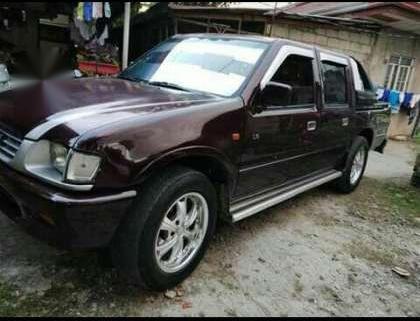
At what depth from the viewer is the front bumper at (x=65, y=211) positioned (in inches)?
84.9

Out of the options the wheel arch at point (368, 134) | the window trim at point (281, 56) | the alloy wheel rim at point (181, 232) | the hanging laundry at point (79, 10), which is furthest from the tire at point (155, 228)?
the hanging laundry at point (79, 10)

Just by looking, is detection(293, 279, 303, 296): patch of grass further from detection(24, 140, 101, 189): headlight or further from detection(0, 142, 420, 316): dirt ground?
detection(24, 140, 101, 189): headlight

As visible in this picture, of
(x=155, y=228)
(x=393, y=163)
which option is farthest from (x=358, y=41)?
(x=155, y=228)

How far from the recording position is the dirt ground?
2.65 meters

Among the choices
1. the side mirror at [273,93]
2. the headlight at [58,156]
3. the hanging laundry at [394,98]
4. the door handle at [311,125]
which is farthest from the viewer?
the hanging laundry at [394,98]

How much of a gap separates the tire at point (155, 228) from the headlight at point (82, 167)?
35 cm

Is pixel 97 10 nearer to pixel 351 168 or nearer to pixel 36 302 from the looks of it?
pixel 351 168

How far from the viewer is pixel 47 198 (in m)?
2.16

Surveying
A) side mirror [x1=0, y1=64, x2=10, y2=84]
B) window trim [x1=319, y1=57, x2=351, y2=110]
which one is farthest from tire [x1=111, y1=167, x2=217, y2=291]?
side mirror [x1=0, y1=64, x2=10, y2=84]

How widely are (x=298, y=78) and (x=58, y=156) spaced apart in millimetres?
2465

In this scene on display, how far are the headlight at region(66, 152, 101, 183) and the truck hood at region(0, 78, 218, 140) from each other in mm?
149

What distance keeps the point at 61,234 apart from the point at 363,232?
335 cm

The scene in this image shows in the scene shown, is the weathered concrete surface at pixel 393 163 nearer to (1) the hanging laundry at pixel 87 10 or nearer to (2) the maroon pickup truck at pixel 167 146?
(2) the maroon pickup truck at pixel 167 146

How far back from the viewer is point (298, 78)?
3875 mm
